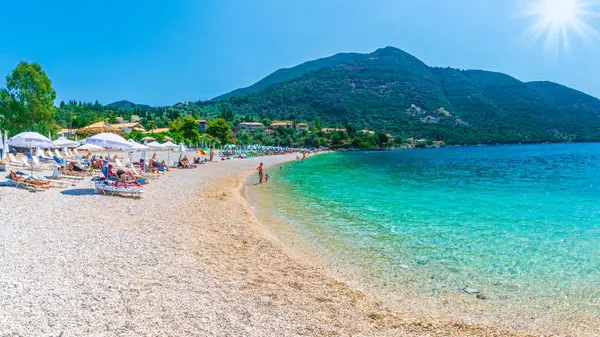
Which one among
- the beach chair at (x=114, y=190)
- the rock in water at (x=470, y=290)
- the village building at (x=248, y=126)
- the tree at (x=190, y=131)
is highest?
the village building at (x=248, y=126)

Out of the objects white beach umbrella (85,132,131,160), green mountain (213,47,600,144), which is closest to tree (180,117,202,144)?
white beach umbrella (85,132,131,160)

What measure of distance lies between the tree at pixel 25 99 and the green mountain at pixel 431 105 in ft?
319

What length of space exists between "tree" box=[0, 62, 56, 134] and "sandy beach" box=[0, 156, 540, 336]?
30106 mm

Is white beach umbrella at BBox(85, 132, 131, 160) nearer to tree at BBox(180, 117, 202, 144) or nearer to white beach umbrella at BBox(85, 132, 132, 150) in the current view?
white beach umbrella at BBox(85, 132, 132, 150)

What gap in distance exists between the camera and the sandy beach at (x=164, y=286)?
171 inches

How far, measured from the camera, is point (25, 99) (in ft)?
108

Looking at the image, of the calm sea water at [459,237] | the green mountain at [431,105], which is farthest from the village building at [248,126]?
the calm sea water at [459,237]

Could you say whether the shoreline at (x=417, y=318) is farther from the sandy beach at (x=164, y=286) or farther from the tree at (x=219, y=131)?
the tree at (x=219, y=131)

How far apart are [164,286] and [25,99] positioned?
37748 mm

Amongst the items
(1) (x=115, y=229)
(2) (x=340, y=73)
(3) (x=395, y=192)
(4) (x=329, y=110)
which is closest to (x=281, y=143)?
(4) (x=329, y=110)

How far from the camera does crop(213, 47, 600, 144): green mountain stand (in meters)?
127

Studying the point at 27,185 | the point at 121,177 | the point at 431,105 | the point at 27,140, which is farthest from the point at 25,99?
the point at 431,105

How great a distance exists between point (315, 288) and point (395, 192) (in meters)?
14.8

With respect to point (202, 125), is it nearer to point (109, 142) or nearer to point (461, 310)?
point (109, 142)
